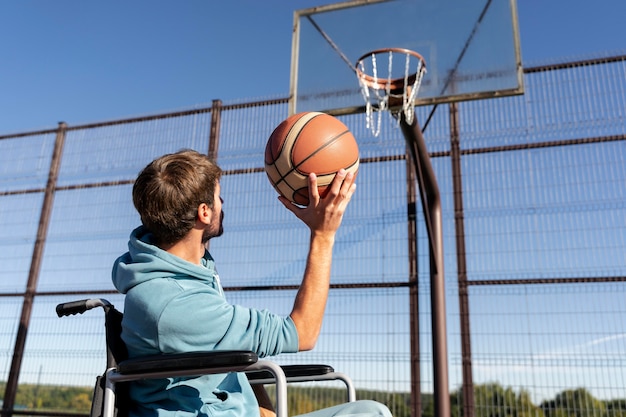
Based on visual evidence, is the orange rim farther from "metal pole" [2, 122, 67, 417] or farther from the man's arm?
"metal pole" [2, 122, 67, 417]

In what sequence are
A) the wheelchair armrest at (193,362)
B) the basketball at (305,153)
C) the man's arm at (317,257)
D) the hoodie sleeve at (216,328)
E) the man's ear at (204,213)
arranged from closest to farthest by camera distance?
the wheelchair armrest at (193,362), the hoodie sleeve at (216,328), the man's arm at (317,257), the man's ear at (204,213), the basketball at (305,153)

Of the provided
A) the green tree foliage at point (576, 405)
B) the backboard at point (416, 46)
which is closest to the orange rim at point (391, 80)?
the backboard at point (416, 46)

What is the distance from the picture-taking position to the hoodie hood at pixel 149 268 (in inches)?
61.7

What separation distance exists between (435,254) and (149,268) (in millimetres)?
3569

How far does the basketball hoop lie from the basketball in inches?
89.2

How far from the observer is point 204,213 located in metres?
1.73

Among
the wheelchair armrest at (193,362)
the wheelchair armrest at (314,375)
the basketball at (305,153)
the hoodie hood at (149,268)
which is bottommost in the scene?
the wheelchair armrest at (314,375)

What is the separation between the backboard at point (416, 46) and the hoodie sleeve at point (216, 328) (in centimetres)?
369

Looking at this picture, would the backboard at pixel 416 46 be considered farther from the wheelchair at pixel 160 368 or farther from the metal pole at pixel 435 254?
the wheelchair at pixel 160 368

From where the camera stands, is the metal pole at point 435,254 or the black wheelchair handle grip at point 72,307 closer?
the black wheelchair handle grip at point 72,307

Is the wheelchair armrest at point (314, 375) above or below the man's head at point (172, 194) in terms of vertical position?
below

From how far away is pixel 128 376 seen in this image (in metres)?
1.45

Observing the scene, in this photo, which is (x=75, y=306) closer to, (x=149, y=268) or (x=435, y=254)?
(x=149, y=268)

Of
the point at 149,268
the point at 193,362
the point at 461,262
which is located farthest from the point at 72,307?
the point at 461,262
